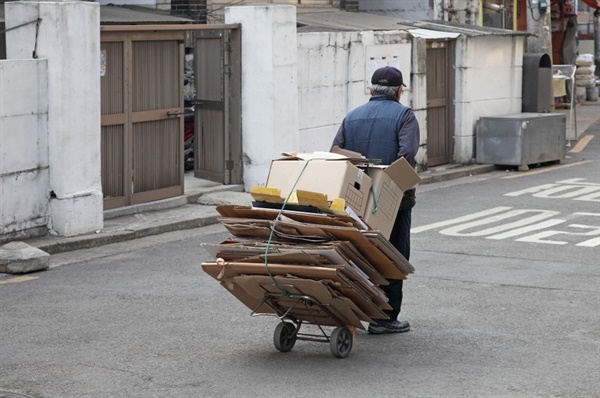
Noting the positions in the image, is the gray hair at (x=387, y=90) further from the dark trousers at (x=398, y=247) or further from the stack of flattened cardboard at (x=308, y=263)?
the stack of flattened cardboard at (x=308, y=263)

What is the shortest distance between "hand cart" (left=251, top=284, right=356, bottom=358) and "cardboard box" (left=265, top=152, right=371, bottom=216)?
2.21 feet

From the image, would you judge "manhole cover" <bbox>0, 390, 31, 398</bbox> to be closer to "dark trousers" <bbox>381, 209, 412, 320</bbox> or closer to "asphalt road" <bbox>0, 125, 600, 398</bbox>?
"asphalt road" <bbox>0, 125, 600, 398</bbox>

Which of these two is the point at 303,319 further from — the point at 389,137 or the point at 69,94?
the point at 69,94

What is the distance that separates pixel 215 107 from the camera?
16.4 m

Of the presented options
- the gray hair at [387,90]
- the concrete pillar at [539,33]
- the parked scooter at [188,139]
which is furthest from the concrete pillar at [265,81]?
the concrete pillar at [539,33]

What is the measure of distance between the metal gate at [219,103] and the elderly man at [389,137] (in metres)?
7.53

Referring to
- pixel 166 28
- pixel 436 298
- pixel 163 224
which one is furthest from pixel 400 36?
pixel 436 298

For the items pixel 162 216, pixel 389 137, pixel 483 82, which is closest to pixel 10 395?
pixel 389 137

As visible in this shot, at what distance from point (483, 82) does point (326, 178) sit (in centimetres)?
1385

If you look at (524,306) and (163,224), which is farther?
(163,224)

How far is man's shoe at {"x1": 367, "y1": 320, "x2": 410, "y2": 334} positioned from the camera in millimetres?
8633

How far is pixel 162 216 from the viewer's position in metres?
14.4

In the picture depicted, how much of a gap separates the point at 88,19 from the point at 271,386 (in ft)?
22.2

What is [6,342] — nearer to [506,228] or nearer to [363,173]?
[363,173]
